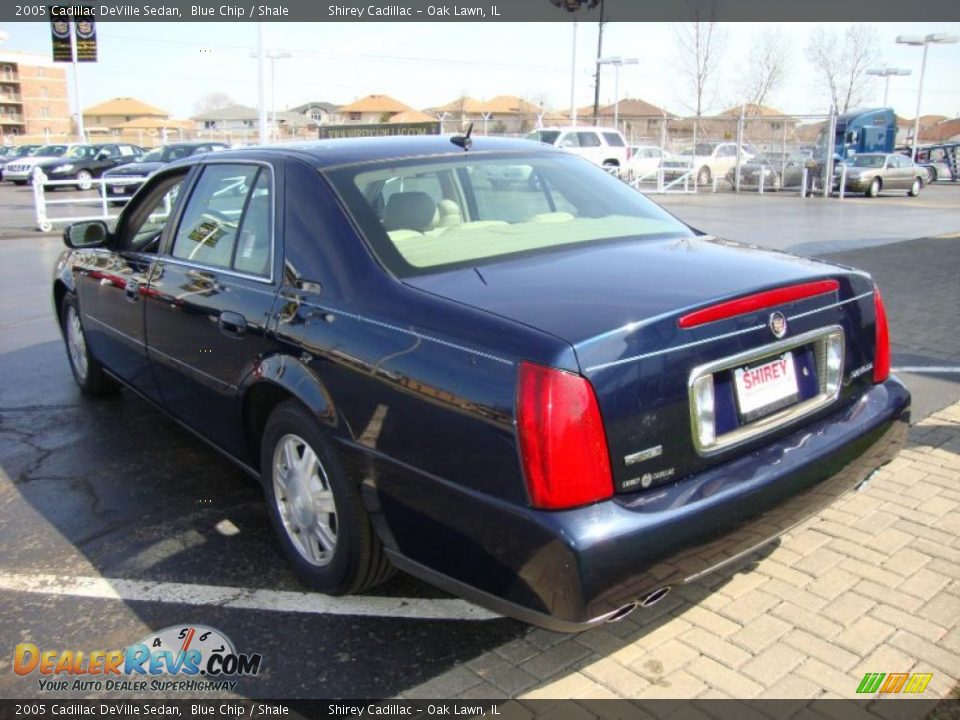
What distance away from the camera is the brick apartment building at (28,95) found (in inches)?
3509

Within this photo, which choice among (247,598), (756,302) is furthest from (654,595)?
(247,598)

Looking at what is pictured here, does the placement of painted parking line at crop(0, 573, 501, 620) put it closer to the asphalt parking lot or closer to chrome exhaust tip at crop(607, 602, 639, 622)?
the asphalt parking lot

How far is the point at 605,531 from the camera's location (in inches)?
87.9

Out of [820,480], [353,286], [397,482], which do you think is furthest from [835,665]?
[353,286]

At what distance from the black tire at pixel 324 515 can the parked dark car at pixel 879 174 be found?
27.4 m

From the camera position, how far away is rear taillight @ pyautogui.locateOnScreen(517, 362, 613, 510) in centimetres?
225

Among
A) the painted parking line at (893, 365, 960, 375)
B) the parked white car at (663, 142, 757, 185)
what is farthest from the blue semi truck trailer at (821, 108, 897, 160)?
the painted parking line at (893, 365, 960, 375)

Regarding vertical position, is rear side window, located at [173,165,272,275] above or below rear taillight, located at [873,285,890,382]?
above

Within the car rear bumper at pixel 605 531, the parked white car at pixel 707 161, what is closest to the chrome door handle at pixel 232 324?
the car rear bumper at pixel 605 531

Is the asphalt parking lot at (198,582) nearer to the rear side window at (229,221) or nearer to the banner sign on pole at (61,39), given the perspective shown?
the rear side window at (229,221)

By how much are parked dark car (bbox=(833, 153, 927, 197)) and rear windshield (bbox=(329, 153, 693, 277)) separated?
85.2 ft

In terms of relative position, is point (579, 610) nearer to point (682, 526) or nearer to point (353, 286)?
point (682, 526)

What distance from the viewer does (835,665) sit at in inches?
107

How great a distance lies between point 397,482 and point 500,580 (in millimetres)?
479
